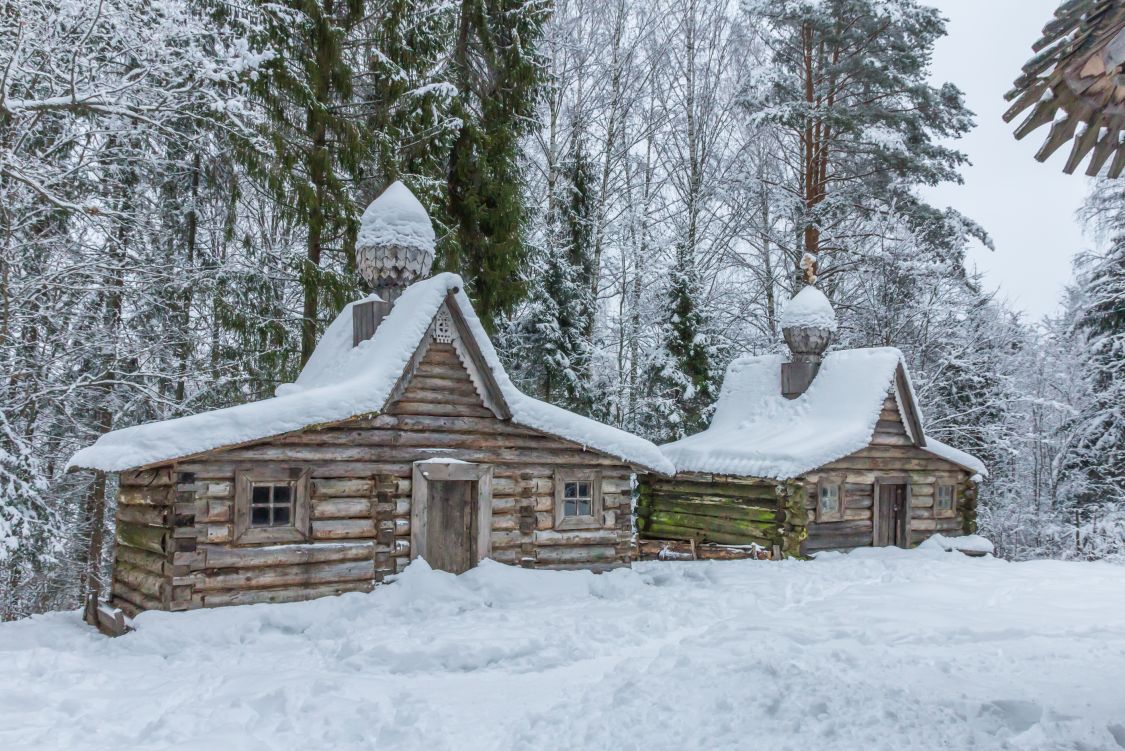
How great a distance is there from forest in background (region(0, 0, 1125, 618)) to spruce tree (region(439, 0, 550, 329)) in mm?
85

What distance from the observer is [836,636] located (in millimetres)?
9414

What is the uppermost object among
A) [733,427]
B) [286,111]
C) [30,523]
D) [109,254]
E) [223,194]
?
[286,111]

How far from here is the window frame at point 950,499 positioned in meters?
19.5

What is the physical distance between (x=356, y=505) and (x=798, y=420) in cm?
1099

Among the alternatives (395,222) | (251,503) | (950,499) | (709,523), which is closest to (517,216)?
(395,222)

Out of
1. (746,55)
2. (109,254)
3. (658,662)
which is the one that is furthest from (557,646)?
(746,55)

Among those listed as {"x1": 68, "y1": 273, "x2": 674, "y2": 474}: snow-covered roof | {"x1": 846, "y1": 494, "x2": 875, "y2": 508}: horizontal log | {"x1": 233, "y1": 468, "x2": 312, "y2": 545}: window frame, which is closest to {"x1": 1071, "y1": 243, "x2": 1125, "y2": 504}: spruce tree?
{"x1": 846, "y1": 494, "x2": 875, "y2": 508}: horizontal log

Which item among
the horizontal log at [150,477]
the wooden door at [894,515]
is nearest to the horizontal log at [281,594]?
the horizontal log at [150,477]

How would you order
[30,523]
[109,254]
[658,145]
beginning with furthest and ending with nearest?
[658,145] → [109,254] → [30,523]

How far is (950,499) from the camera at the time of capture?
789 inches

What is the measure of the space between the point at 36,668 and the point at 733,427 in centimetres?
1504

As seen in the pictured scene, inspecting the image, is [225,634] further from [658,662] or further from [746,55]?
[746,55]

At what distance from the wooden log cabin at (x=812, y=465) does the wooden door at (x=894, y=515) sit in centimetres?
2

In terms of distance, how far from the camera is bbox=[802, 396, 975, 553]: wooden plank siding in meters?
17.5
